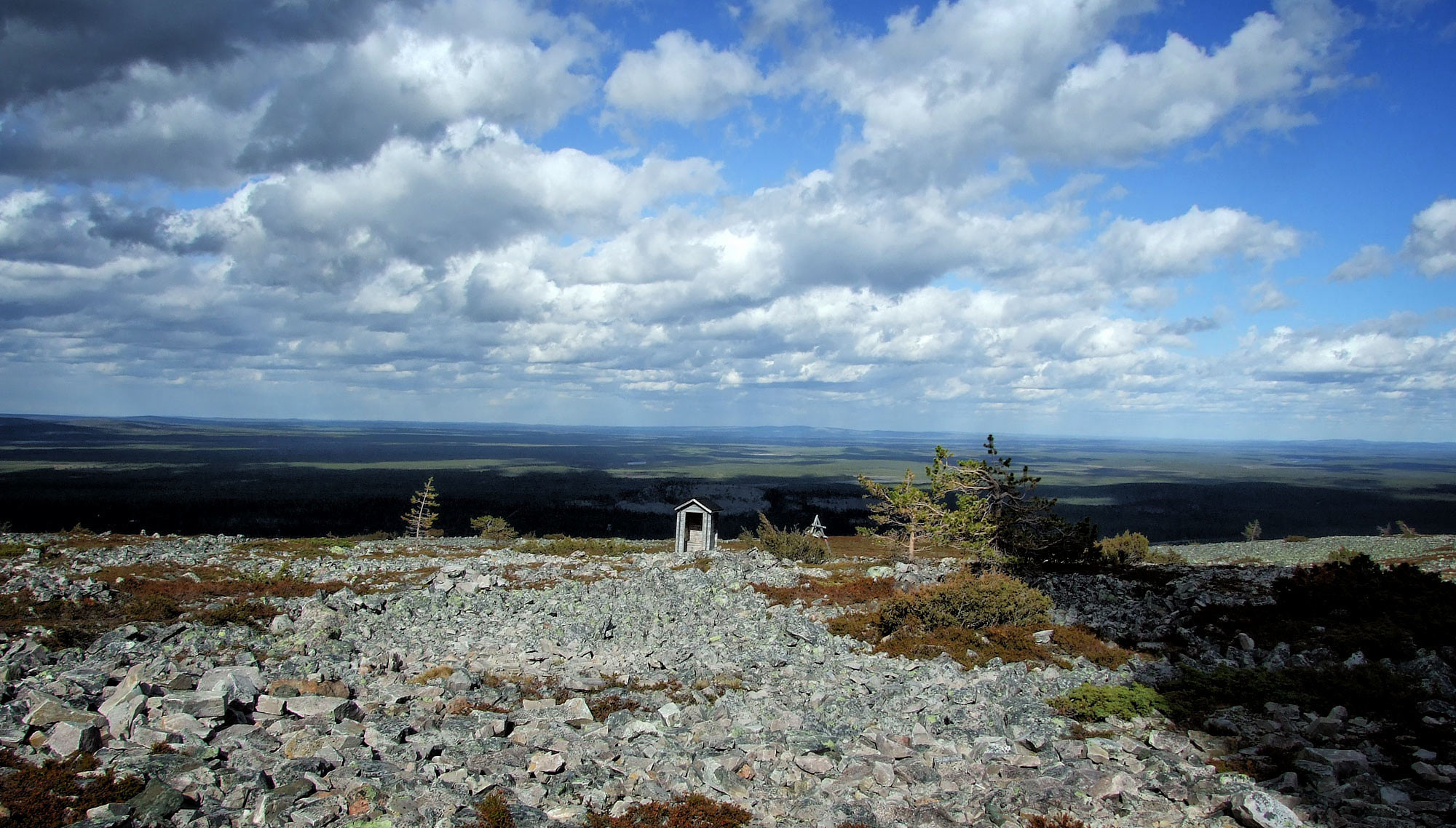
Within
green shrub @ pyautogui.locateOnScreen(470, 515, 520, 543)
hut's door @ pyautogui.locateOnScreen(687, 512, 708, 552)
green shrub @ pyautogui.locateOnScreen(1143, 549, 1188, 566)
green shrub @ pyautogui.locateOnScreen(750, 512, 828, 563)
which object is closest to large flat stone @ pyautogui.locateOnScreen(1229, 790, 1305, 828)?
green shrub @ pyautogui.locateOnScreen(750, 512, 828, 563)

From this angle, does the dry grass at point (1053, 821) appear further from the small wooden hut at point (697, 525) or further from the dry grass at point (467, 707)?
the small wooden hut at point (697, 525)

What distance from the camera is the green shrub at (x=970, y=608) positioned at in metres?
20.1

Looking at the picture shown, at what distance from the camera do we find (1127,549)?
144 ft

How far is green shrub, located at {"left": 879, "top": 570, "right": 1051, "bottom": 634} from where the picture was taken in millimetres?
20062

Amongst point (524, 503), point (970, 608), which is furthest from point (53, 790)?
point (524, 503)

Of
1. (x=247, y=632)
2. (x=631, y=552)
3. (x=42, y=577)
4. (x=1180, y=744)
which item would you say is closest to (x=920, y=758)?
(x=1180, y=744)

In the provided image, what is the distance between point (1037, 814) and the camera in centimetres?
1042

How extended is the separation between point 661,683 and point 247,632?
1180 cm

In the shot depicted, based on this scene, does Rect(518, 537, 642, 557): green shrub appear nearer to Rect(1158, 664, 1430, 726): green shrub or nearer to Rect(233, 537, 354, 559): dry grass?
Rect(233, 537, 354, 559): dry grass

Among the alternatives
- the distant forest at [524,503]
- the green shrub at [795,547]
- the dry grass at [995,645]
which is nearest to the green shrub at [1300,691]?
the dry grass at [995,645]

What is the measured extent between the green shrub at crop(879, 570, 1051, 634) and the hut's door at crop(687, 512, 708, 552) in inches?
881

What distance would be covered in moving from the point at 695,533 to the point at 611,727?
96.3 feet

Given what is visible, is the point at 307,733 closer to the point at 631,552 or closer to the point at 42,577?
the point at 42,577

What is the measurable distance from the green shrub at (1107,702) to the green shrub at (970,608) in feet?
17.4
